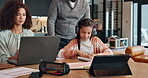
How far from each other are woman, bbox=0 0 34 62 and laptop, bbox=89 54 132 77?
844 millimetres

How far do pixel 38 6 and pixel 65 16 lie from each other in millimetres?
A: 5374

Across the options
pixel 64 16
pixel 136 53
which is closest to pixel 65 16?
pixel 64 16

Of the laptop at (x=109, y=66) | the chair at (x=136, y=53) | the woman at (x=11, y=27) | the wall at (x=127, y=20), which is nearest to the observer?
the laptop at (x=109, y=66)

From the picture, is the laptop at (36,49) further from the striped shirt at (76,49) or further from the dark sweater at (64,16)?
the dark sweater at (64,16)

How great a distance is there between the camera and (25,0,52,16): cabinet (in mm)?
7430

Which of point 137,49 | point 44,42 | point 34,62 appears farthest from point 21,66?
point 137,49

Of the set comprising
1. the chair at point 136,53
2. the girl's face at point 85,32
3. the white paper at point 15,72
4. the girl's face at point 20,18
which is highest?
the girl's face at point 20,18

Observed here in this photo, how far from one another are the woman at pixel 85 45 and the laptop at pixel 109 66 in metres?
0.63

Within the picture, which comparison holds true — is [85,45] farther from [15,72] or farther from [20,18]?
[15,72]

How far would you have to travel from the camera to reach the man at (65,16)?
2492mm

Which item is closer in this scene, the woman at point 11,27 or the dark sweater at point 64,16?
the woman at point 11,27

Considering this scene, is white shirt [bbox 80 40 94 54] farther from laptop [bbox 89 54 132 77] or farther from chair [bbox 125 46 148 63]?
chair [bbox 125 46 148 63]

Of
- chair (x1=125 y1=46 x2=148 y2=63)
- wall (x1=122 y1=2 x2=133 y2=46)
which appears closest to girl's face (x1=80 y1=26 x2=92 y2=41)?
chair (x1=125 y1=46 x2=148 y2=63)

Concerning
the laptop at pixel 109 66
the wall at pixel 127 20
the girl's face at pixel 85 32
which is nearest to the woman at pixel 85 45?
the girl's face at pixel 85 32
